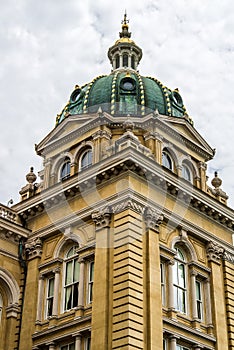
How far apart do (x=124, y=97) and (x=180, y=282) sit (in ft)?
40.9

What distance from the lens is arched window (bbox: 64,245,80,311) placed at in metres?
27.9

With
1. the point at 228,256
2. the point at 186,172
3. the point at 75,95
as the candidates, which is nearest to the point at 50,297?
the point at 228,256

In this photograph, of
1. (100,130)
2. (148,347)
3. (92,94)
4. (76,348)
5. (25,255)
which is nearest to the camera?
(148,347)

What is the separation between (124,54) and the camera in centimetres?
4362

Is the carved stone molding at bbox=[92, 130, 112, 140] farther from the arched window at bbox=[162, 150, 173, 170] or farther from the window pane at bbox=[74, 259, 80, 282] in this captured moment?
the window pane at bbox=[74, 259, 80, 282]

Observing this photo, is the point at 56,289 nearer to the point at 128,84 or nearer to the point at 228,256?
the point at 228,256

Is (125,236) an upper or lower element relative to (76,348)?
upper

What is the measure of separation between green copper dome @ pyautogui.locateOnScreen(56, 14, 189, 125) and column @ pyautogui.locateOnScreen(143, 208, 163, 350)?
917 cm

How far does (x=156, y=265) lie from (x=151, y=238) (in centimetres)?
117

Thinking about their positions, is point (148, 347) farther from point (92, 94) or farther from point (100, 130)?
point (92, 94)

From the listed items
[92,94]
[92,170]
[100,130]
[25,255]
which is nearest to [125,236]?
[92,170]

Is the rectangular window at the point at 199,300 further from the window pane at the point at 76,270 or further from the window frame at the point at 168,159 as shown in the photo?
the window frame at the point at 168,159

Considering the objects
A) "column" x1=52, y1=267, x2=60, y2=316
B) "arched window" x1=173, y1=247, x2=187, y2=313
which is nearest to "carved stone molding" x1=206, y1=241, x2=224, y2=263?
"arched window" x1=173, y1=247, x2=187, y2=313

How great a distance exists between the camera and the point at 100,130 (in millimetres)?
33844
